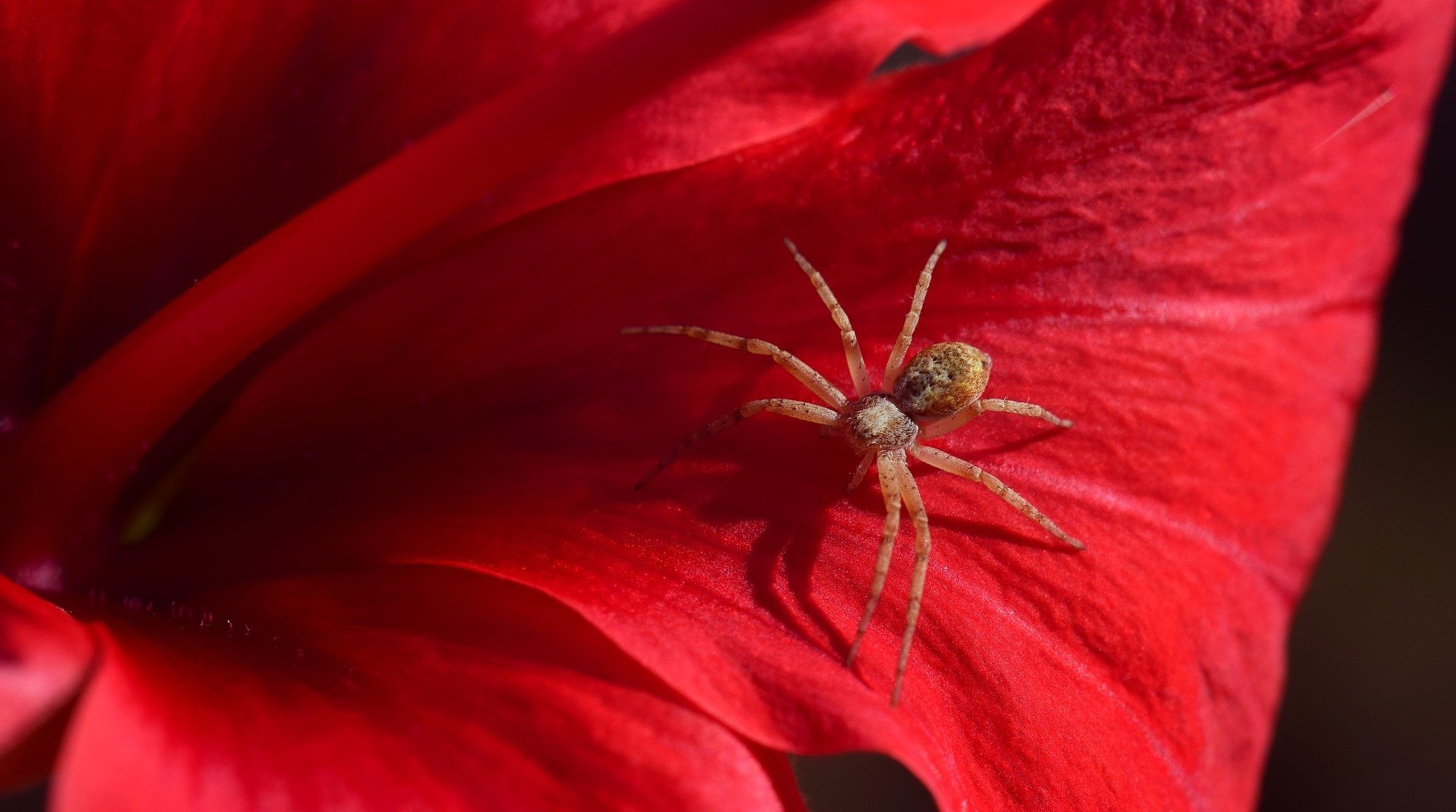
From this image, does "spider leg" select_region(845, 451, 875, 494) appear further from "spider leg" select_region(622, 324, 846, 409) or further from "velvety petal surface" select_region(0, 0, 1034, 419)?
"velvety petal surface" select_region(0, 0, 1034, 419)

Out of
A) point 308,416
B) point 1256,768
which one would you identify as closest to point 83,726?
point 308,416

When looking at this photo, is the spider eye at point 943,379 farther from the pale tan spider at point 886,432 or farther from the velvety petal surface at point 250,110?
the velvety petal surface at point 250,110

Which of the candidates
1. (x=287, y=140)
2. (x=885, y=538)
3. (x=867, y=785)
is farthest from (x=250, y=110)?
(x=867, y=785)

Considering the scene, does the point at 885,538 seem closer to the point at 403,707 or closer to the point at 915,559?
the point at 915,559

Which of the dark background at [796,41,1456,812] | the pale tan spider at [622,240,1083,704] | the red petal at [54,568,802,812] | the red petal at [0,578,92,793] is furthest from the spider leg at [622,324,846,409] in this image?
the dark background at [796,41,1456,812]

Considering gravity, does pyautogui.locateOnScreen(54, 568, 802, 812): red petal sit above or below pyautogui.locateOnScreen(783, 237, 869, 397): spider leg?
below

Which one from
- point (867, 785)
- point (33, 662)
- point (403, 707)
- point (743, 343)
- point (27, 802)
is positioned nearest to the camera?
point (33, 662)
